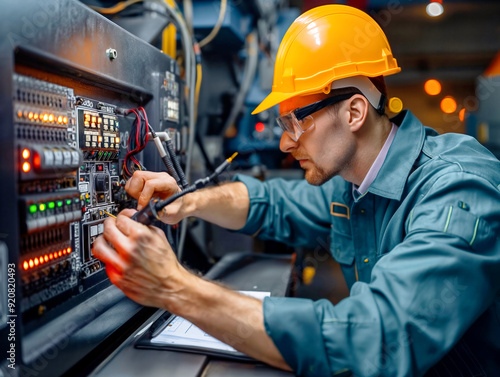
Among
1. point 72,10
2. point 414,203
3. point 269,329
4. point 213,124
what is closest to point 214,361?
point 269,329

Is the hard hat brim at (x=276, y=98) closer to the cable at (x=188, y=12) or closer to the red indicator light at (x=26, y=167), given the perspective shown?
the red indicator light at (x=26, y=167)

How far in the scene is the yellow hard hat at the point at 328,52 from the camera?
107cm

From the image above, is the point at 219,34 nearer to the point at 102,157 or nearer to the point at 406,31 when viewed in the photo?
the point at 102,157

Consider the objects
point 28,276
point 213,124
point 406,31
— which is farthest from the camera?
point 406,31

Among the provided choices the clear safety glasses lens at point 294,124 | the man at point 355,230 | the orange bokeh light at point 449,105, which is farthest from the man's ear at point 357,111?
the orange bokeh light at point 449,105

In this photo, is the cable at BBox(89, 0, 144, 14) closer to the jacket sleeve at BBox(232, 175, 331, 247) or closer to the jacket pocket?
the jacket sleeve at BBox(232, 175, 331, 247)

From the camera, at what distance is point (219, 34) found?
1.95m

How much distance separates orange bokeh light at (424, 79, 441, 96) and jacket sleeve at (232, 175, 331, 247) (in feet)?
18.4

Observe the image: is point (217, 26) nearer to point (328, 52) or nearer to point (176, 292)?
point (328, 52)

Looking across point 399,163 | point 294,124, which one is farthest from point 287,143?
point 399,163

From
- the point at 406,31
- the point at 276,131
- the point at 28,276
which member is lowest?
the point at 28,276

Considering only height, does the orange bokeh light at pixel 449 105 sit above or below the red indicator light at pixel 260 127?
above

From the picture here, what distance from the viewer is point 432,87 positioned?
625 centimetres

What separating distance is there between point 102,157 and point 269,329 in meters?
0.52
